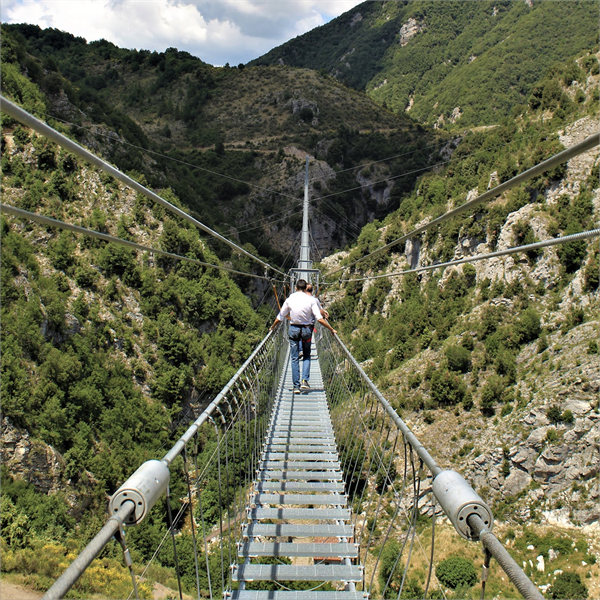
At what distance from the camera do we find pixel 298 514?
2666mm

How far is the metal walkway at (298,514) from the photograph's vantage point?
2.23 metres

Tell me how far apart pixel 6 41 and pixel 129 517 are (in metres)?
25.3

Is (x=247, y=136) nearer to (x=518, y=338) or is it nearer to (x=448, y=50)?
(x=518, y=338)

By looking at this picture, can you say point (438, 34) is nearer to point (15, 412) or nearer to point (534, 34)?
point (534, 34)

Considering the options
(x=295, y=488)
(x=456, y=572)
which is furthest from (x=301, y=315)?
(x=456, y=572)

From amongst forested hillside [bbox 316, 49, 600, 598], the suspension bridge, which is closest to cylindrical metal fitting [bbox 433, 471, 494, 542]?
the suspension bridge

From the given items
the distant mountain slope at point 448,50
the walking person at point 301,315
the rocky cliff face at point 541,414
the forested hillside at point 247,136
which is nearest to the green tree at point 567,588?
the rocky cliff face at point 541,414

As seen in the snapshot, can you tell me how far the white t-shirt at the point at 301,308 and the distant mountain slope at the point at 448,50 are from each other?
51.1 metres

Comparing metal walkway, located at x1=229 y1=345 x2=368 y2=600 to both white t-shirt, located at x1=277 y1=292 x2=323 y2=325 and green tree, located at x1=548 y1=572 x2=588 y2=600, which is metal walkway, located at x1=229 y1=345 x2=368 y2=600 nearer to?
white t-shirt, located at x1=277 y1=292 x2=323 y2=325

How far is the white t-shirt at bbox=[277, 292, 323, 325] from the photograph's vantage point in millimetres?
4133

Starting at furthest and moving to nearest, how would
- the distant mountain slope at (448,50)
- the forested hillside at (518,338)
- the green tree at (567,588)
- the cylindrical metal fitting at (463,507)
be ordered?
the distant mountain slope at (448,50)
the forested hillside at (518,338)
the green tree at (567,588)
the cylindrical metal fitting at (463,507)

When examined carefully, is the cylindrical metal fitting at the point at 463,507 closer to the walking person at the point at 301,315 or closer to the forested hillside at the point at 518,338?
the walking person at the point at 301,315

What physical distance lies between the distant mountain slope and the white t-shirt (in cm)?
5112

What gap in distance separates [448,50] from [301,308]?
85221mm
